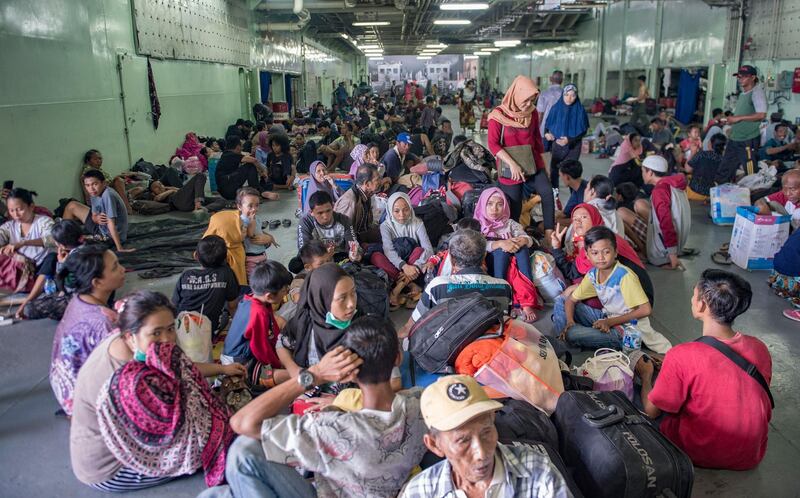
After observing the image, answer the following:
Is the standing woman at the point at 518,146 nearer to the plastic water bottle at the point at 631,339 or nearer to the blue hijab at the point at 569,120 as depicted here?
the plastic water bottle at the point at 631,339

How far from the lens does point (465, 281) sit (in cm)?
404

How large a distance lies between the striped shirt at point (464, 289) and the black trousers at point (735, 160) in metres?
6.42

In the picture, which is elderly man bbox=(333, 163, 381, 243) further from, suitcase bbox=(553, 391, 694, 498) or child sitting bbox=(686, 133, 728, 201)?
child sitting bbox=(686, 133, 728, 201)

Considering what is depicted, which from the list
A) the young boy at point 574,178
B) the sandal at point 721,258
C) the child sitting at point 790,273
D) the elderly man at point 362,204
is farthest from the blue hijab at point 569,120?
the child sitting at point 790,273

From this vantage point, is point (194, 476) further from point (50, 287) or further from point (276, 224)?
point (276, 224)

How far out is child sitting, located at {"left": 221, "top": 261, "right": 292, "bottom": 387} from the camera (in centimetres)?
360

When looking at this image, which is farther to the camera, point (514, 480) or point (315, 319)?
point (315, 319)

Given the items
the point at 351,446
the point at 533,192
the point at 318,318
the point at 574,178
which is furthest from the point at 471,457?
the point at 574,178

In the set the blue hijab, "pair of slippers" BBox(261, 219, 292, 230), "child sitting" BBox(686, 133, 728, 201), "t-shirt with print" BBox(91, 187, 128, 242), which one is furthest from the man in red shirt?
"child sitting" BBox(686, 133, 728, 201)

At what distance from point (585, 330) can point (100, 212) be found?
5.02 metres

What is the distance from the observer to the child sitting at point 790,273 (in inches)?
200

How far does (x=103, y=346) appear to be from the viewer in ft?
8.73

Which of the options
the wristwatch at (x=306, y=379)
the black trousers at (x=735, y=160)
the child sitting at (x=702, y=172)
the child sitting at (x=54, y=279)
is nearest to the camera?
the wristwatch at (x=306, y=379)

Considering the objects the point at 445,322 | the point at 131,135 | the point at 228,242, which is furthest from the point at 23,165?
the point at 445,322
